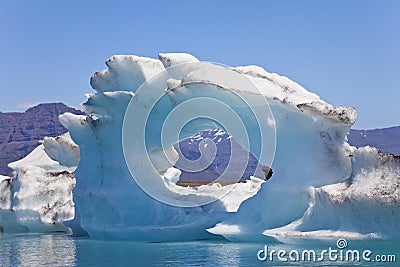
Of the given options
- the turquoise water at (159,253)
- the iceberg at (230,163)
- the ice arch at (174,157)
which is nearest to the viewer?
the turquoise water at (159,253)

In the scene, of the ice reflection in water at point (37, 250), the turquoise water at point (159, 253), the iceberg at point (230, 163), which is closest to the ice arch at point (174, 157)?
the iceberg at point (230, 163)

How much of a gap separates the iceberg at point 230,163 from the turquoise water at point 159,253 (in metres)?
0.34

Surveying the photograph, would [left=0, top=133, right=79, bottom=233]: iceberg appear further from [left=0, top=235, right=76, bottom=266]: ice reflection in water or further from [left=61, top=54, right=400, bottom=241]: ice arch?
[left=61, top=54, right=400, bottom=241]: ice arch

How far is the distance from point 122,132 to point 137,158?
0.75 metres

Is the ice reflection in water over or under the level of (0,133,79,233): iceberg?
under

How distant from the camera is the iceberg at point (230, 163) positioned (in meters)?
12.0

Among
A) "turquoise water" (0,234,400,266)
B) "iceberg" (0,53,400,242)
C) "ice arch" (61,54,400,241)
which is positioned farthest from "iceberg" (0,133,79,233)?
"turquoise water" (0,234,400,266)

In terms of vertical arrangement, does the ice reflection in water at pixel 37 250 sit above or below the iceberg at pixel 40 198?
below

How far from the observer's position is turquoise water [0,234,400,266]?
10.9m

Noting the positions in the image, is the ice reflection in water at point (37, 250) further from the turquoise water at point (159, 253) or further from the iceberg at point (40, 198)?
the iceberg at point (40, 198)

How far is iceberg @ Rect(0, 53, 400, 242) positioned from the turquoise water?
34cm

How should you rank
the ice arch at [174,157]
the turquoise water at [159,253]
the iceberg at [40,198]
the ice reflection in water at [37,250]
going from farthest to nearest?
the iceberg at [40,198] → the ice arch at [174,157] → the ice reflection in water at [37,250] → the turquoise water at [159,253]

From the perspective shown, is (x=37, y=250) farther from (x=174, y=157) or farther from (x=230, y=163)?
(x=230, y=163)

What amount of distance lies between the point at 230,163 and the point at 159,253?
5.17 m
